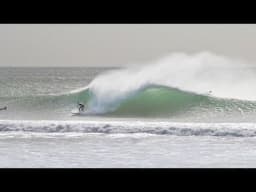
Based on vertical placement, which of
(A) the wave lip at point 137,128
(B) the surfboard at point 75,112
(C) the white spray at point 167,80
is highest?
(C) the white spray at point 167,80

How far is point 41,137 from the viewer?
995 centimetres

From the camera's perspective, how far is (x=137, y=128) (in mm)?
10680

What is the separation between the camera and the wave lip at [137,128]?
10.2 m

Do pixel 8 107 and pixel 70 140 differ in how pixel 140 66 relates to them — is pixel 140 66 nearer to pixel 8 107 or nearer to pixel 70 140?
pixel 8 107

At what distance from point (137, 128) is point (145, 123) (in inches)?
31.7

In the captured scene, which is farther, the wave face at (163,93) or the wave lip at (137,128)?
the wave face at (163,93)

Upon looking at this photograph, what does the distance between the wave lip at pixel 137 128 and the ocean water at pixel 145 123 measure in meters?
0.02

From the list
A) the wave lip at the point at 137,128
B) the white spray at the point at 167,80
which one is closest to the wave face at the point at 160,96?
the white spray at the point at 167,80

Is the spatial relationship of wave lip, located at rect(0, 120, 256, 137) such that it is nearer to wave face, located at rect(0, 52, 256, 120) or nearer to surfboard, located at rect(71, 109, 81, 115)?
wave face, located at rect(0, 52, 256, 120)

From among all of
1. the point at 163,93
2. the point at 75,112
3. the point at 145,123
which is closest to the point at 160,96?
the point at 163,93

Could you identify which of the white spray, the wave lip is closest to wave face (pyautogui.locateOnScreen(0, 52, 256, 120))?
the white spray

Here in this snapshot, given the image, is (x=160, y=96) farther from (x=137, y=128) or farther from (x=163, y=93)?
(x=137, y=128)

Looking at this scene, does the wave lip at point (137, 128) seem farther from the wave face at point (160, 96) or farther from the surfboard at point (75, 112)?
the surfboard at point (75, 112)

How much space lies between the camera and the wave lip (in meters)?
10.2
